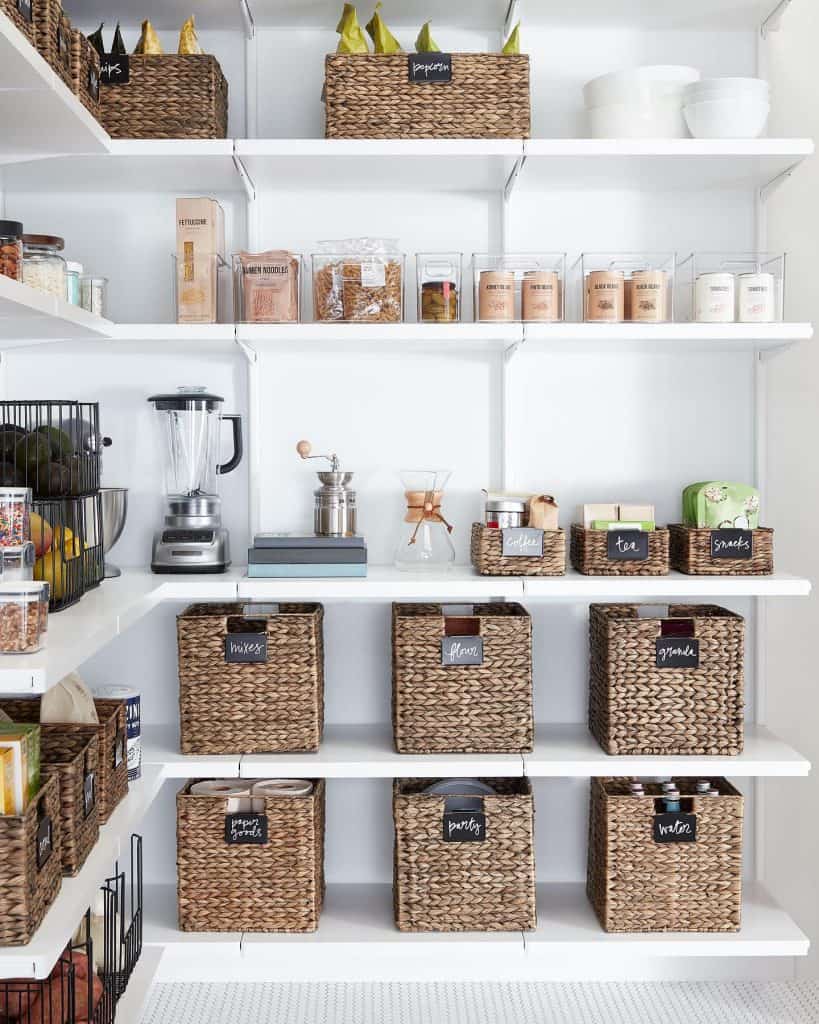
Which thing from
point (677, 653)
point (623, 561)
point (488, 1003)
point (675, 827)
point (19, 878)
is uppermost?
point (623, 561)

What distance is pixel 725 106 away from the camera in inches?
91.8

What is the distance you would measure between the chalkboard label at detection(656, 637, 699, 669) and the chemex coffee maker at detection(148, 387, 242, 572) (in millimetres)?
1015

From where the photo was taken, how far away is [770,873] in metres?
2.73

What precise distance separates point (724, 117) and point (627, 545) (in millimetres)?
965

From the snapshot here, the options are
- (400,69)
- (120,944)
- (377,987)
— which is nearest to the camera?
(120,944)

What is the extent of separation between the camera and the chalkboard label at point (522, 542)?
2.39 metres

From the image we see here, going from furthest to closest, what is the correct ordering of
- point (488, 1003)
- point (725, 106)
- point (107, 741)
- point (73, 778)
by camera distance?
1. point (488, 1003)
2. point (725, 106)
3. point (107, 741)
4. point (73, 778)

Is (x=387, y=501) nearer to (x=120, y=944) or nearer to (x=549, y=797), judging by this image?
(x=549, y=797)

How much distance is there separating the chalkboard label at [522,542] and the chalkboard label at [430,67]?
101 centimetres

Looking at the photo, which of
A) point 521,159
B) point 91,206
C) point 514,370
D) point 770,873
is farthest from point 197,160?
point 770,873

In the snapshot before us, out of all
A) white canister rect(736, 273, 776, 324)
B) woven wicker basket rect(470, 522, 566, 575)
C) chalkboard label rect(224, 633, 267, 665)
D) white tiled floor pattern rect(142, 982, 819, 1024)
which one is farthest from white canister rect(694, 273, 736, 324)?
white tiled floor pattern rect(142, 982, 819, 1024)

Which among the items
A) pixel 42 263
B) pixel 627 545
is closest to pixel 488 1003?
pixel 627 545

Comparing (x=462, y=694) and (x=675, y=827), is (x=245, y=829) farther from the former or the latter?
(x=675, y=827)

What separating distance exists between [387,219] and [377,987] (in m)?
1.88
